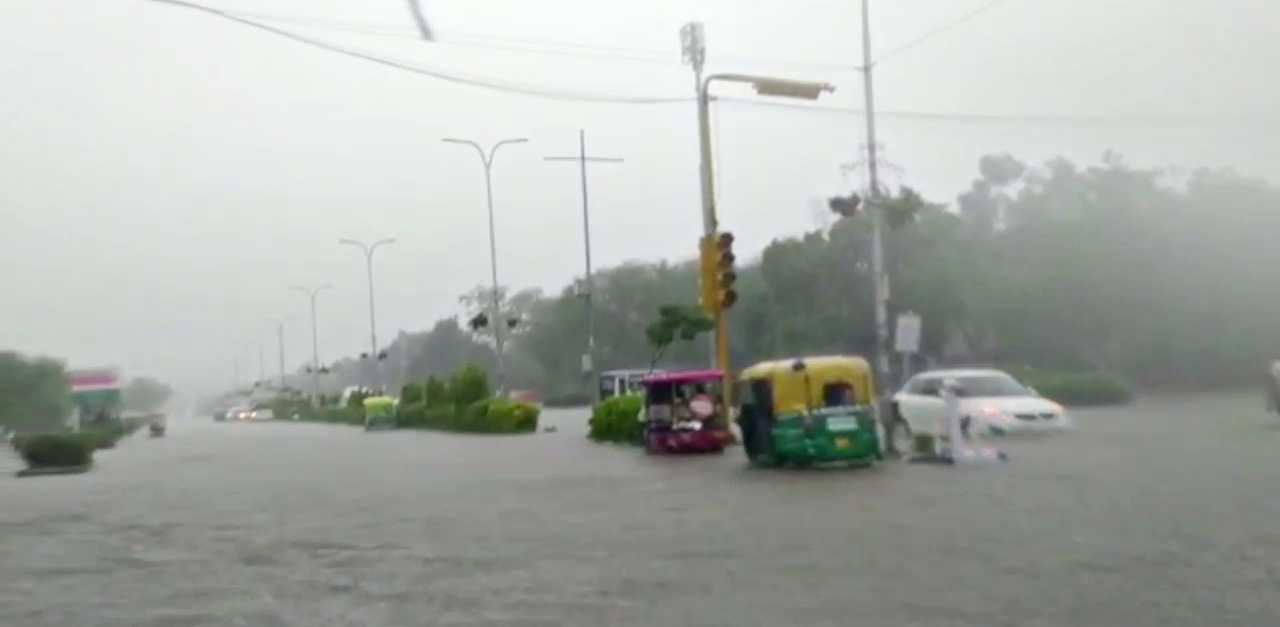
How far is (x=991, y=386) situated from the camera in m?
32.5

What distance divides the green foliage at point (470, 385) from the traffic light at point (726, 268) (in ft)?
86.4

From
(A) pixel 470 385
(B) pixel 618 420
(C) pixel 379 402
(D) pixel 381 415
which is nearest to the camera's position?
(B) pixel 618 420

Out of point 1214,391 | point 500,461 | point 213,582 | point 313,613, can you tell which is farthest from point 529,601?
point 1214,391

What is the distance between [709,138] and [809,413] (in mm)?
11123

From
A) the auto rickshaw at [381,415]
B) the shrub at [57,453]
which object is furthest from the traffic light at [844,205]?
the auto rickshaw at [381,415]

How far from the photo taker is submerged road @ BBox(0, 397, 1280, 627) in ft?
37.5

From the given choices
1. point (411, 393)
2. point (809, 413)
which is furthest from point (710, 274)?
point (411, 393)

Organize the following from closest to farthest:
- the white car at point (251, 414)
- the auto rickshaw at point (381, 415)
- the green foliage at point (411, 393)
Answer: the green foliage at point (411, 393)
the auto rickshaw at point (381, 415)
the white car at point (251, 414)

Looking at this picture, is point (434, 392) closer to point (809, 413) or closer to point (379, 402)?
point (379, 402)

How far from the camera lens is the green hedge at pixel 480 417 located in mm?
50312

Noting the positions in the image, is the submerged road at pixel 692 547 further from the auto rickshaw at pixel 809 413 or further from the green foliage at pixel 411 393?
the green foliage at pixel 411 393

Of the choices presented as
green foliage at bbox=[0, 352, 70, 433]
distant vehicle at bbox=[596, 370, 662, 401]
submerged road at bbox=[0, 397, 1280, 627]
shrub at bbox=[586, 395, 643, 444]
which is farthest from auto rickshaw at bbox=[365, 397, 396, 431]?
submerged road at bbox=[0, 397, 1280, 627]

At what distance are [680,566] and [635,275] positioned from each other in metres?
51.2

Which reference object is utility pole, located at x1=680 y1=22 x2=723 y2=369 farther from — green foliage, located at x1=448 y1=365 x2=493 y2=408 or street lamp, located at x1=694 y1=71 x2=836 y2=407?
green foliage, located at x1=448 y1=365 x2=493 y2=408
